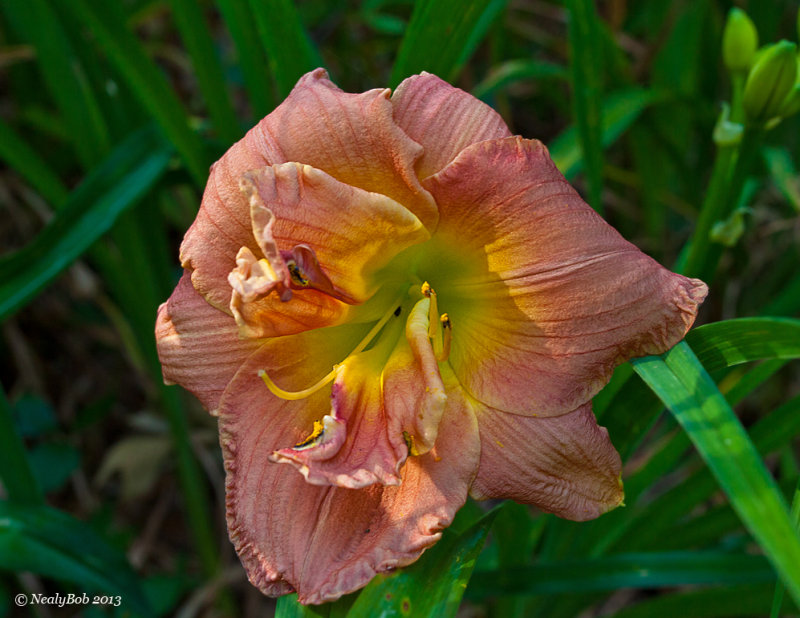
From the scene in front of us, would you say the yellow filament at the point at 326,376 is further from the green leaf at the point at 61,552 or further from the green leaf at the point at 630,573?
the green leaf at the point at 61,552

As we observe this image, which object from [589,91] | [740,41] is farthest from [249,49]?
[740,41]

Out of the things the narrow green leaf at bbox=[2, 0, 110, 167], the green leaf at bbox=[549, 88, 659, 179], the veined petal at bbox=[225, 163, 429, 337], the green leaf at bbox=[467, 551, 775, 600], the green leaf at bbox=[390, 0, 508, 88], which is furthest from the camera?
the green leaf at bbox=[549, 88, 659, 179]

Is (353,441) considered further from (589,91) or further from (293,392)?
(589,91)

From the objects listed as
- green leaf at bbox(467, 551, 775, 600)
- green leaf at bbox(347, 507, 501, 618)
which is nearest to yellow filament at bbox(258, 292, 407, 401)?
green leaf at bbox(347, 507, 501, 618)

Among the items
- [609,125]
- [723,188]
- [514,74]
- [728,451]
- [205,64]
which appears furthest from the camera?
[514,74]

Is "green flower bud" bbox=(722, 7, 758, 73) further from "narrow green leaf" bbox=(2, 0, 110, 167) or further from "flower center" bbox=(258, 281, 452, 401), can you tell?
"narrow green leaf" bbox=(2, 0, 110, 167)
